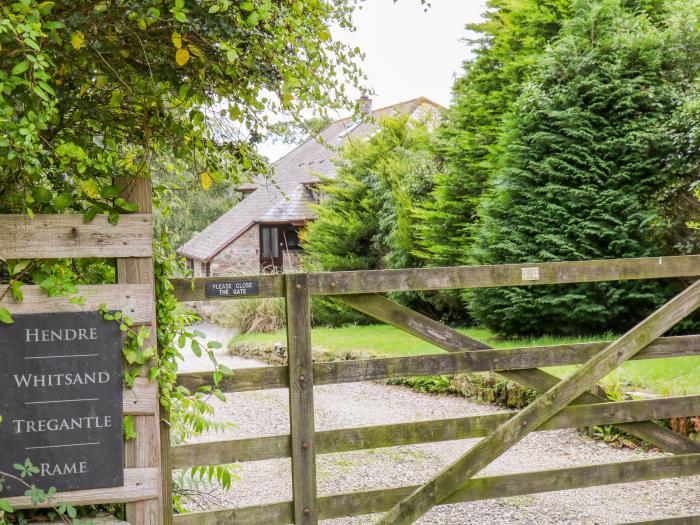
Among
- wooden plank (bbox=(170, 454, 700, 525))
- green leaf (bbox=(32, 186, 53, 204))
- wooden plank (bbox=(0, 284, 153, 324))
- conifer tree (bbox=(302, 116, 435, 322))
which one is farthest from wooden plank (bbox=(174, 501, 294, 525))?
conifer tree (bbox=(302, 116, 435, 322))

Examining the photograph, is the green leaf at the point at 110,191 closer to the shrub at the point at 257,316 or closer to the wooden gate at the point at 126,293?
the wooden gate at the point at 126,293

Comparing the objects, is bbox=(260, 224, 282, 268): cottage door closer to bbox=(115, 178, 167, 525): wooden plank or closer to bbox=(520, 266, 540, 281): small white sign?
bbox=(520, 266, 540, 281): small white sign

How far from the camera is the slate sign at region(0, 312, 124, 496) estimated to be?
3039 mm

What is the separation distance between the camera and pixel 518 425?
381 centimetres

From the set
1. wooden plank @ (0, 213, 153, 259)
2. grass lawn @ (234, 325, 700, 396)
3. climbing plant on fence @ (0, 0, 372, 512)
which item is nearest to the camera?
climbing plant on fence @ (0, 0, 372, 512)

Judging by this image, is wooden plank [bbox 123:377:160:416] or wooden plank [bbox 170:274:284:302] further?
wooden plank [bbox 170:274:284:302]

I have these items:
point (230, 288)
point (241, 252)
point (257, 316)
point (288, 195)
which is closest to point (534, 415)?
point (230, 288)

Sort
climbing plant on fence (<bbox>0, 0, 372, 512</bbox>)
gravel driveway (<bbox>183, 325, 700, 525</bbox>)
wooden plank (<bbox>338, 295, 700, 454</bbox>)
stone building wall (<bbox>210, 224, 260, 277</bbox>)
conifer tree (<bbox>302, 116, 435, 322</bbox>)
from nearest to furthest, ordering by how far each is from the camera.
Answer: climbing plant on fence (<bbox>0, 0, 372, 512</bbox>) < wooden plank (<bbox>338, 295, 700, 454</bbox>) < gravel driveway (<bbox>183, 325, 700, 525</bbox>) < conifer tree (<bbox>302, 116, 435, 322</bbox>) < stone building wall (<bbox>210, 224, 260, 277</bbox>)

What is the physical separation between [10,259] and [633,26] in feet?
34.4

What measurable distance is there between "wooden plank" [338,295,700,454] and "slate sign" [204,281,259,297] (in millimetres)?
521

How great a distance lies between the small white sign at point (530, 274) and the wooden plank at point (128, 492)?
223 cm

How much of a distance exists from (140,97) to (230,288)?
1.05 metres

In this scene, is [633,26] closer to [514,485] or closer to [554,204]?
[554,204]

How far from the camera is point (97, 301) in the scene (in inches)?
124
